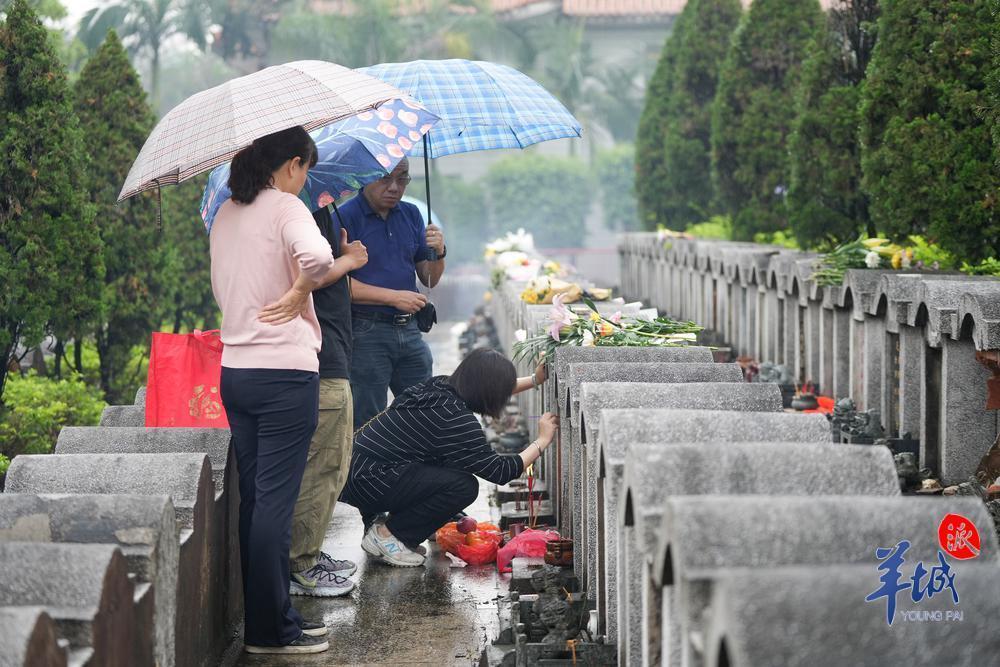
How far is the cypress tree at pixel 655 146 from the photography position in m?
21.6

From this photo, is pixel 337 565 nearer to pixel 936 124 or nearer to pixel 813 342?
pixel 813 342

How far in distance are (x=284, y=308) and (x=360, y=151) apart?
1.70 meters

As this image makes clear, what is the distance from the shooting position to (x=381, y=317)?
272 inches

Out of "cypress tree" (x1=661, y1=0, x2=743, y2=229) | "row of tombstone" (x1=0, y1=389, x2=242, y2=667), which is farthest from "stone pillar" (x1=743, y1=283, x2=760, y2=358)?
"cypress tree" (x1=661, y1=0, x2=743, y2=229)

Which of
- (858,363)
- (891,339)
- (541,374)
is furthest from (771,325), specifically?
(541,374)

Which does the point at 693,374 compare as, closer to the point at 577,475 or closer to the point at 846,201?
the point at 577,475

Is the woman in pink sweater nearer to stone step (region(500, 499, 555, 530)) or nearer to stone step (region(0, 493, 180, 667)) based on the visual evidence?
stone step (region(0, 493, 180, 667))

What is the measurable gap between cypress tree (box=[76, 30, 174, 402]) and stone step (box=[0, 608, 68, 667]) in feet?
23.7

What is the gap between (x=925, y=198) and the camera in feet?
29.6

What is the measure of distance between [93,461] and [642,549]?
2.09 meters

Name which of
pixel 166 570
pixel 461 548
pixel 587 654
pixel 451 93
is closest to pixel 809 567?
pixel 587 654

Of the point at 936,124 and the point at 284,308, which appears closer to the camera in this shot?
the point at 284,308

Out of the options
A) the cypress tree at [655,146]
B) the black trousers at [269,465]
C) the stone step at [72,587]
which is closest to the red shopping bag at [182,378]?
the black trousers at [269,465]

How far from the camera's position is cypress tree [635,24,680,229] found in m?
21.6
